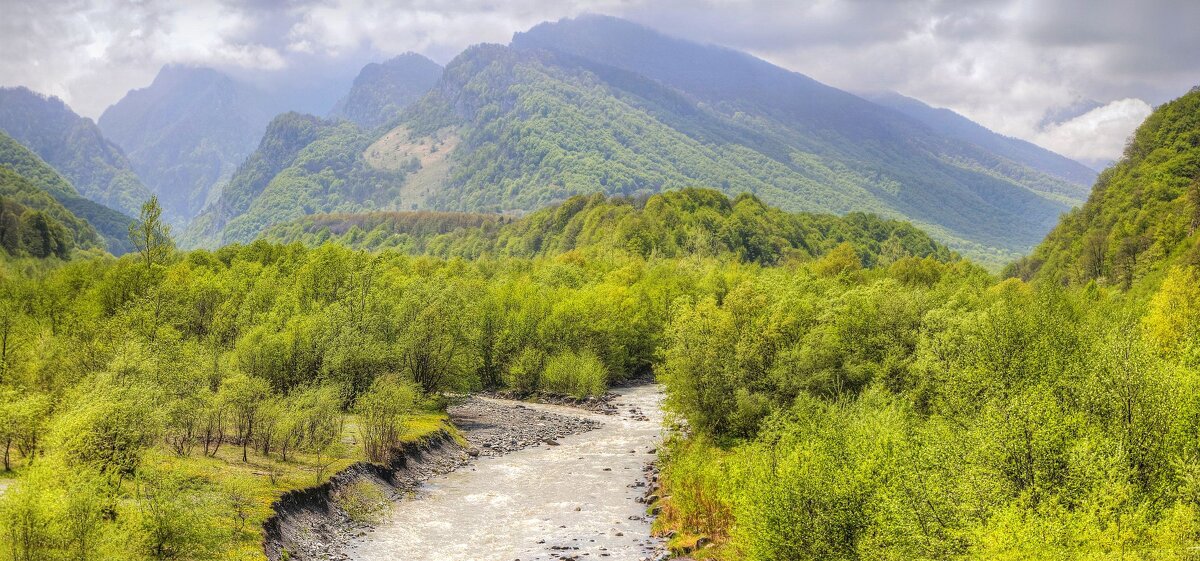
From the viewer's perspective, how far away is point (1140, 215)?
128375 millimetres

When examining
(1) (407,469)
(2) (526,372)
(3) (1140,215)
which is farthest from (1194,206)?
(1) (407,469)

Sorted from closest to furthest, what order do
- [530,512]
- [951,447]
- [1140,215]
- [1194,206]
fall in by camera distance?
1. [951,447]
2. [530,512]
3. [1194,206]
4. [1140,215]

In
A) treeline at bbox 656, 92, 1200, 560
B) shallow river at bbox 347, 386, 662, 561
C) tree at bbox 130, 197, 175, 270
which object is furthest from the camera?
tree at bbox 130, 197, 175, 270

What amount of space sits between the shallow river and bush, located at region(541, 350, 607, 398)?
24984mm

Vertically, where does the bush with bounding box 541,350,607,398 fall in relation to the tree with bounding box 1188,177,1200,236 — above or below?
below

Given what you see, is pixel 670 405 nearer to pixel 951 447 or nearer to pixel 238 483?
pixel 951 447

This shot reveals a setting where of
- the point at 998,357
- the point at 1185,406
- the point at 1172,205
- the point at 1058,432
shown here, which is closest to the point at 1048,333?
the point at 998,357

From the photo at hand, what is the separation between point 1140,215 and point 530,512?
131m

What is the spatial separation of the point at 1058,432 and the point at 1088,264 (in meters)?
128

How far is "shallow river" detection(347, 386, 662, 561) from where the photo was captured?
41.7m

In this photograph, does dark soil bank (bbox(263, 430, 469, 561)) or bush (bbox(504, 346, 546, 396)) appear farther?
bush (bbox(504, 346, 546, 396))

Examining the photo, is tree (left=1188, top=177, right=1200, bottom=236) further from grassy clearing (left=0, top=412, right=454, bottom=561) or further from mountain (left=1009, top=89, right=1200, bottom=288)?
grassy clearing (left=0, top=412, right=454, bottom=561)

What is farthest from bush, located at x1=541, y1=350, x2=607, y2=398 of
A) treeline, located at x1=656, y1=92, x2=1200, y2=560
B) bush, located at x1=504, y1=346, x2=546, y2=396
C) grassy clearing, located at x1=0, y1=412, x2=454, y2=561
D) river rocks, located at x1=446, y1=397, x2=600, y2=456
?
grassy clearing, located at x1=0, y1=412, x2=454, y2=561

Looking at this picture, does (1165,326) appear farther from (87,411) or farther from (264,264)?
(264,264)
